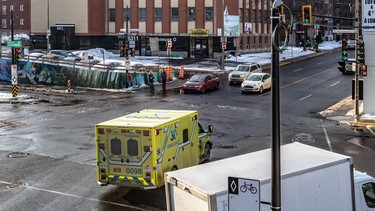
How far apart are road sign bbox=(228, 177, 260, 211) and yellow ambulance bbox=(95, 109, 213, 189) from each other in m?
6.45

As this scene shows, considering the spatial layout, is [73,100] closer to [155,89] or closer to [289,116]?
[155,89]

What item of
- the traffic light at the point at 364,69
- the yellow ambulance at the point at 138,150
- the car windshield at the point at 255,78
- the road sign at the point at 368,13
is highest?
the road sign at the point at 368,13

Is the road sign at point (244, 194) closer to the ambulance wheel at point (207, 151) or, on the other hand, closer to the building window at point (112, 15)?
the ambulance wheel at point (207, 151)

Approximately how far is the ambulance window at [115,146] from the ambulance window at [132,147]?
1.11ft

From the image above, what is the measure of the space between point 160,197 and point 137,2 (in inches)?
2491

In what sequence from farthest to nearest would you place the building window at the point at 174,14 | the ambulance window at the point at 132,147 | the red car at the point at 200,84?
the building window at the point at 174,14 → the red car at the point at 200,84 → the ambulance window at the point at 132,147

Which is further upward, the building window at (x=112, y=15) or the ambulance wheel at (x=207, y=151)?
the building window at (x=112, y=15)

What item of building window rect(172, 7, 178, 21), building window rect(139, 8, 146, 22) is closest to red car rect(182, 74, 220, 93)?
building window rect(172, 7, 178, 21)

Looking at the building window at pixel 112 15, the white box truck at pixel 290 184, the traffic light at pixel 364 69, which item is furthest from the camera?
the building window at pixel 112 15

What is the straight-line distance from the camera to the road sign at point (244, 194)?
24.7ft

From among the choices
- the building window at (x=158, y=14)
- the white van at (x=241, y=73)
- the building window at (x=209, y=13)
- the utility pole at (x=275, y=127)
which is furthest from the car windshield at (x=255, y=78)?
the building window at (x=158, y=14)

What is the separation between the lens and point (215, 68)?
5919 centimetres

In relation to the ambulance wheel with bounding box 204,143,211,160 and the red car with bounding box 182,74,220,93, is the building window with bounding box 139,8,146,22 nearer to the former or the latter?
the red car with bounding box 182,74,220,93

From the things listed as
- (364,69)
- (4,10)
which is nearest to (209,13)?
(364,69)
